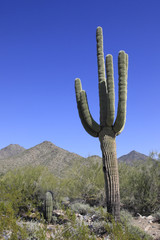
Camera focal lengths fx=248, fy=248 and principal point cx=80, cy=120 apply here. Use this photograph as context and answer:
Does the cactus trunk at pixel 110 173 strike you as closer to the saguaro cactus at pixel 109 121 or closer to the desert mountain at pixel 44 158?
the saguaro cactus at pixel 109 121

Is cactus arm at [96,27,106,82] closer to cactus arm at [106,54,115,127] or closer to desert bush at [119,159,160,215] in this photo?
cactus arm at [106,54,115,127]

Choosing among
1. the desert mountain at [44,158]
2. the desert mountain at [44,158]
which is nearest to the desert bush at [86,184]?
the desert mountain at [44,158]

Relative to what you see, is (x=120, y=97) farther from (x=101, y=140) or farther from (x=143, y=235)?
(x=143, y=235)

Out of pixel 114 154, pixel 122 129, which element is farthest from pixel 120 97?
pixel 114 154

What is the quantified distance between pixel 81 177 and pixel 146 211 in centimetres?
451

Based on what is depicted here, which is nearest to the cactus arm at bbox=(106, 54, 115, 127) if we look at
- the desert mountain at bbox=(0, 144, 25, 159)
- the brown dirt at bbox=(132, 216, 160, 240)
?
the brown dirt at bbox=(132, 216, 160, 240)

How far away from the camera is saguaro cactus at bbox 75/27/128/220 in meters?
8.44

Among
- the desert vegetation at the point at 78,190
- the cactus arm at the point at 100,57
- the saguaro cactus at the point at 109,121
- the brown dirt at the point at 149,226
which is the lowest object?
the brown dirt at the point at 149,226

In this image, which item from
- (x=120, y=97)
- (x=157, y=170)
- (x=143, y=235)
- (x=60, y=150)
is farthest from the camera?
(x=60, y=150)

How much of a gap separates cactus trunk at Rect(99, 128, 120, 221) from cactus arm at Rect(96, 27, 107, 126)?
0.58 metres

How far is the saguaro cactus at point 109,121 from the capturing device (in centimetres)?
844

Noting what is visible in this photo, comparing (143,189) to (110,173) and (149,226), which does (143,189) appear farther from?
(110,173)

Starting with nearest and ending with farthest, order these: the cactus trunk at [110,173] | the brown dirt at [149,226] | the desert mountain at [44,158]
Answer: the brown dirt at [149,226]
the cactus trunk at [110,173]
the desert mountain at [44,158]

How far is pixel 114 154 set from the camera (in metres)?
8.71
